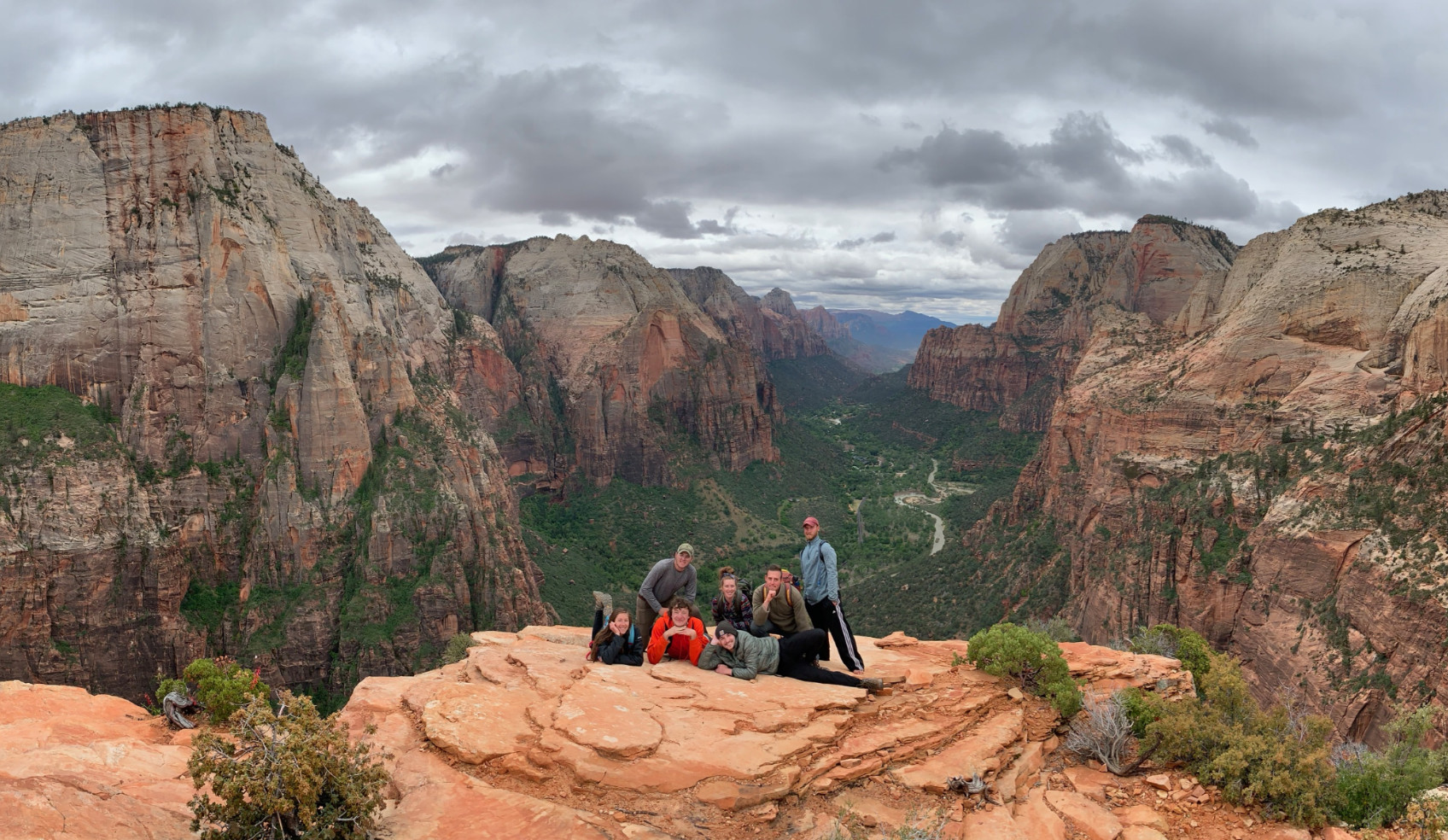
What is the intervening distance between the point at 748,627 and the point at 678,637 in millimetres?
1789

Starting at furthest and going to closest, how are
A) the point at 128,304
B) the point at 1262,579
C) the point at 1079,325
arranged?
the point at 1079,325
the point at 128,304
the point at 1262,579

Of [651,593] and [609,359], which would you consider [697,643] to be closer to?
[651,593]

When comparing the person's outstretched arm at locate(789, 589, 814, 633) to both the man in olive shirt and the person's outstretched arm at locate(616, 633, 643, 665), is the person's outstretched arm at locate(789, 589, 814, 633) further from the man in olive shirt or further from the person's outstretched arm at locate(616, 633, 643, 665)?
the person's outstretched arm at locate(616, 633, 643, 665)

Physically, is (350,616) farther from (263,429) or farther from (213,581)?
(263,429)

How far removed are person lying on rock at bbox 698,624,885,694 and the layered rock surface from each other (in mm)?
482

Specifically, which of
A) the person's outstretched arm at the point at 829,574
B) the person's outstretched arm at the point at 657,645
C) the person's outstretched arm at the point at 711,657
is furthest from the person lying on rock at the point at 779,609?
the person's outstretched arm at the point at 657,645

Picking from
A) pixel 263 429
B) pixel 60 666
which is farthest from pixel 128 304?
pixel 60 666

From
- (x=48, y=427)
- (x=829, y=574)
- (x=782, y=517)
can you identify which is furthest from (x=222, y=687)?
(x=782, y=517)

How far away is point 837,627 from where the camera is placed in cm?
1761

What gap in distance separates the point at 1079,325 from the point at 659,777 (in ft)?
514

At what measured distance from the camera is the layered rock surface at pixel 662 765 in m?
11.6

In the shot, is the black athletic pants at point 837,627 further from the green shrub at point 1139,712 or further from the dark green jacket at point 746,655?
the green shrub at point 1139,712

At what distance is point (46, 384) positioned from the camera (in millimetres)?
50062

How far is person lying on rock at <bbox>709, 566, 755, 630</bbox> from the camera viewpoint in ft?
57.7
